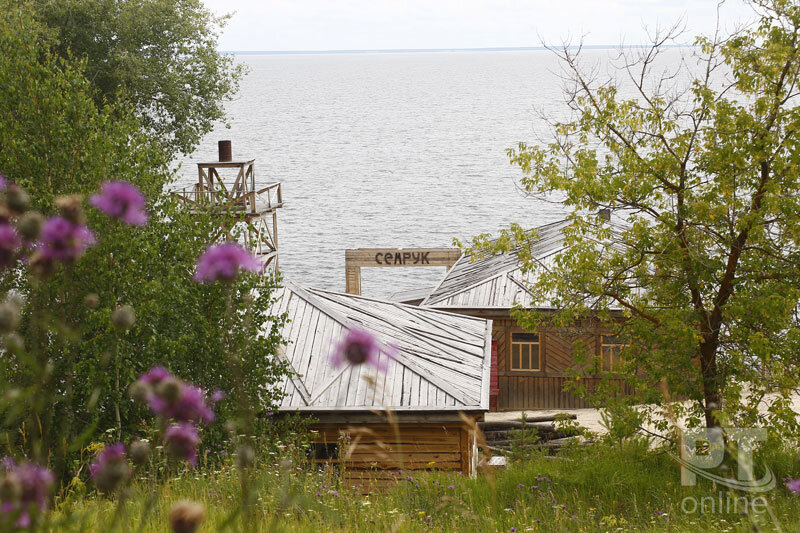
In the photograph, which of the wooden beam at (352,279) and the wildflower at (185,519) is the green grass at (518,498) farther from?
the wooden beam at (352,279)

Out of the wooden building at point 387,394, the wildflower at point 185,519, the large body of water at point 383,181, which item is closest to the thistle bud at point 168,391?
the wildflower at point 185,519

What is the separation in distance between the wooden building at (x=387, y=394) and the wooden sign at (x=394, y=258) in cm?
1117

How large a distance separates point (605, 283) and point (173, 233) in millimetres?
7298

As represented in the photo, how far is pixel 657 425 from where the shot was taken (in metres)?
10.9

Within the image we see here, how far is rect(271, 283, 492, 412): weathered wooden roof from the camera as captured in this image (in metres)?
13.7

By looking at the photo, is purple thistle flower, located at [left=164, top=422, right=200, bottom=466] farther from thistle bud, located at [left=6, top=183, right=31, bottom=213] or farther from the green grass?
the green grass

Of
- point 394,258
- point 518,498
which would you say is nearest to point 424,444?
point 518,498

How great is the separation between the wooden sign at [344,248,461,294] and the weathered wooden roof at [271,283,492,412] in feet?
27.1

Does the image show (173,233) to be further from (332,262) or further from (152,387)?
(332,262)

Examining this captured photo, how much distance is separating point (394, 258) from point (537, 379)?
25.2 feet

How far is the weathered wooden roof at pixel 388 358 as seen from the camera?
13.7 m

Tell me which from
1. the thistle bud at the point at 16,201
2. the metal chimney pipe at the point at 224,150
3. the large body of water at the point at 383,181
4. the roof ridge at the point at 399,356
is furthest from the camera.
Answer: the large body of water at the point at 383,181

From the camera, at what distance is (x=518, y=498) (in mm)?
8039

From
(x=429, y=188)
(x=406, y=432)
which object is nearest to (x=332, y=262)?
(x=429, y=188)
